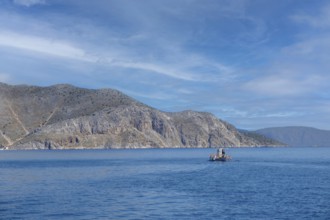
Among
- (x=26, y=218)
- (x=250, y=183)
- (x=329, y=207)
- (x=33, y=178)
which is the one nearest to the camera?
(x=26, y=218)

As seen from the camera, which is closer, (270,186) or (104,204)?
(104,204)

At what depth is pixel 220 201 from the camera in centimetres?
6009

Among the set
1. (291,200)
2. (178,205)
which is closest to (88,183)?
(178,205)

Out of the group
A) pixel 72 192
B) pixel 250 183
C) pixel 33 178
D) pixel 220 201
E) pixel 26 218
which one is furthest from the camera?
pixel 33 178

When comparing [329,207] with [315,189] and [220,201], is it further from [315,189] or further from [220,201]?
[315,189]

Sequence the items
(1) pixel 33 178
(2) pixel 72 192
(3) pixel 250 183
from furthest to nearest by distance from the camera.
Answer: (1) pixel 33 178 < (3) pixel 250 183 < (2) pixel 72 192

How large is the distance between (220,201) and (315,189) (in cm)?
2137

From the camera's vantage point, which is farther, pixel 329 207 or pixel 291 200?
pixel 291 200

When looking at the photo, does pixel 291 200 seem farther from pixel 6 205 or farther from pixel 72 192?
pixel 6 205

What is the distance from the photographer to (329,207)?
54.7 metres

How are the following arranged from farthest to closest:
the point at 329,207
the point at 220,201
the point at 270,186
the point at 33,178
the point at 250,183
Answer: the point at 33,178 → the point at 250,183 → the point at 270,186 → the point at 220,201 → the point at 329,207

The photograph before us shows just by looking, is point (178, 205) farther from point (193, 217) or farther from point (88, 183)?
point (88, 183)

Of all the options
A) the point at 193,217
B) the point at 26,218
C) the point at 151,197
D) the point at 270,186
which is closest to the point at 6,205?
the point at 26,218

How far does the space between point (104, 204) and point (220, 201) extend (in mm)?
14896
